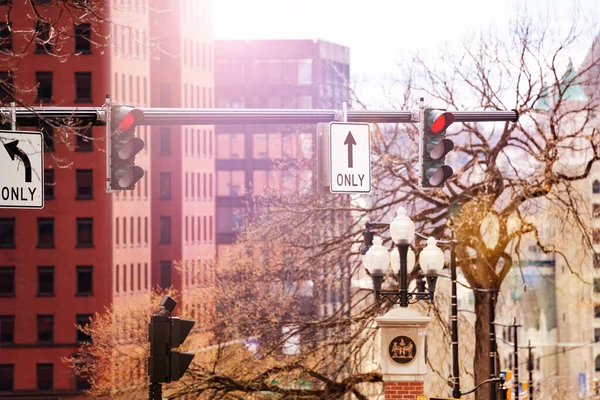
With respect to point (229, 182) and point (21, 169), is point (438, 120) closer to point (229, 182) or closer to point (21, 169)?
point (21, 169)

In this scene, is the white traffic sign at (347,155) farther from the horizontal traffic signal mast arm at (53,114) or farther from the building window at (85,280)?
the building window at (85,280)

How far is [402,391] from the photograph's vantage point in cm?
2027

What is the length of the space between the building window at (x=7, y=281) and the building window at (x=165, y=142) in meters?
26.3

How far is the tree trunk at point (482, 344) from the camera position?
29828 mm

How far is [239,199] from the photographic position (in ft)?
434

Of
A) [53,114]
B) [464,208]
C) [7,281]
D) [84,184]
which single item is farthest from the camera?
[84,184]

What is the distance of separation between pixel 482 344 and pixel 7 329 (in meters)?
71.9

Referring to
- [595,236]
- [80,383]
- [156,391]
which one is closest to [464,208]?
[595,236]

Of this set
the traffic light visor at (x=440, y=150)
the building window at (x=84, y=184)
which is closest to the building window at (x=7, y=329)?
the building window at (x=84, y=184)

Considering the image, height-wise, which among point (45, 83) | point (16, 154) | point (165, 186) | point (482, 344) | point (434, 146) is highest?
point (45, 83)

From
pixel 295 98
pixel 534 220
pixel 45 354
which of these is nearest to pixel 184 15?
pixel 295 98

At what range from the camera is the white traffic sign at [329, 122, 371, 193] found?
1380 centimetres

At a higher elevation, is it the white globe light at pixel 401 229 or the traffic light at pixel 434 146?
the traffic light at pixel 434 146

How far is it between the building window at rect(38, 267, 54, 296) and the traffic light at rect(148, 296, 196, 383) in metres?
82.8
